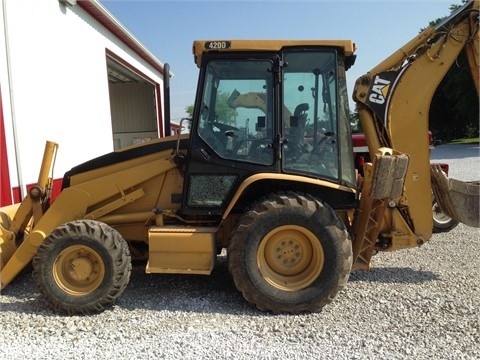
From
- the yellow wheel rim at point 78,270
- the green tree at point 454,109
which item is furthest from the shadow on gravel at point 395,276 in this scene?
the green tree at point 454,109

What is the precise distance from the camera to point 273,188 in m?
4.44

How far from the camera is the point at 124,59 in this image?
12086 millimetres

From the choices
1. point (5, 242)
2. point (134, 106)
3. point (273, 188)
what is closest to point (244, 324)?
point (273, 188)

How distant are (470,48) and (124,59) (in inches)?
371

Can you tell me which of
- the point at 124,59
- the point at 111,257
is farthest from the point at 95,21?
the point at 111,257

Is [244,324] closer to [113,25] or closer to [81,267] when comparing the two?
[81,267]

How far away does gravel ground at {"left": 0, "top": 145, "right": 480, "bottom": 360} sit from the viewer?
345 cm

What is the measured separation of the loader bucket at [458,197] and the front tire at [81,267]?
11.0 feet

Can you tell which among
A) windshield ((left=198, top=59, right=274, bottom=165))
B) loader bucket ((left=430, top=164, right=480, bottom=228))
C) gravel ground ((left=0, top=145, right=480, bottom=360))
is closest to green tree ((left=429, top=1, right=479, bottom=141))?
loader bucket ((left=430, top=164, right=480, bottom=228))

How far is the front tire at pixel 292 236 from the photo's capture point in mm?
4125

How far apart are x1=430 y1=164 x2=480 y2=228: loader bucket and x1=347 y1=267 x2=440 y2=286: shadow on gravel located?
0.74m

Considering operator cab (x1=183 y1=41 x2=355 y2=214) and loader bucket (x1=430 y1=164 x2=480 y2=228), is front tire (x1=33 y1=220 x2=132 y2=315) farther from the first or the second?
loader bucket (x1=430 y1=164 x2=480 y2=228)

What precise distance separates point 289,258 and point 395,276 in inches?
59.5

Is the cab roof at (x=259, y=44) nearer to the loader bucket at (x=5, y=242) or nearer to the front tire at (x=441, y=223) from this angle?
the loader bucket at (x=5, y=242)
